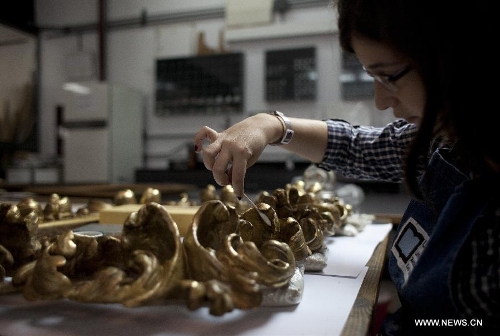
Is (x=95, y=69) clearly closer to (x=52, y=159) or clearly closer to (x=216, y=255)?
(x=52, y=159)

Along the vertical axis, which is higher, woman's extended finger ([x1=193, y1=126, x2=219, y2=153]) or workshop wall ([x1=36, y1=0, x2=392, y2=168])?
workshop wall ([x1=36, y1=0, x2=392, y2=168])

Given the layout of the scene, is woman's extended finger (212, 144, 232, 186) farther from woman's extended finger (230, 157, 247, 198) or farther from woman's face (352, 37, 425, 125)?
woman's face (352, 37, 425, 125)

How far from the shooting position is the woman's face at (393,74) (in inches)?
20.0

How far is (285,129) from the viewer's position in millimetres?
922

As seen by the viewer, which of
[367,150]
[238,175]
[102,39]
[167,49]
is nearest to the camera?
[238,175]

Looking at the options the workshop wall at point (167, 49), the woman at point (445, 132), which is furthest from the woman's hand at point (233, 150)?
the workshop wall at point (167, 49)

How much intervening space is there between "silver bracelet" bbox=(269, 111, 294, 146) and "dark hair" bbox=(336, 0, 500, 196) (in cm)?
44

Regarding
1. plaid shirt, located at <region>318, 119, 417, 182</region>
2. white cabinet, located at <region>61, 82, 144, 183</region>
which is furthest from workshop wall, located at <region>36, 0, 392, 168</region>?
plaid shirt, located at <region>318, 119, 417, 182</region>

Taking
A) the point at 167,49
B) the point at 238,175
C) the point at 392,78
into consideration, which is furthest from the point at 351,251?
the point at 167,49

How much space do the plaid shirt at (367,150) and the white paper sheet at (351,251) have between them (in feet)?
0.52

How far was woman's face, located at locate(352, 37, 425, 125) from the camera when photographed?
0.51 m

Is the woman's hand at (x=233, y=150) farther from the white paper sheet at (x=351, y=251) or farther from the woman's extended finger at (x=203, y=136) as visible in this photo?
the white paper sheet at (x=351, y=251)

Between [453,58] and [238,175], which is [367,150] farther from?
[453,58]

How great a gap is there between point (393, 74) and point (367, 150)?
53 centimetres
